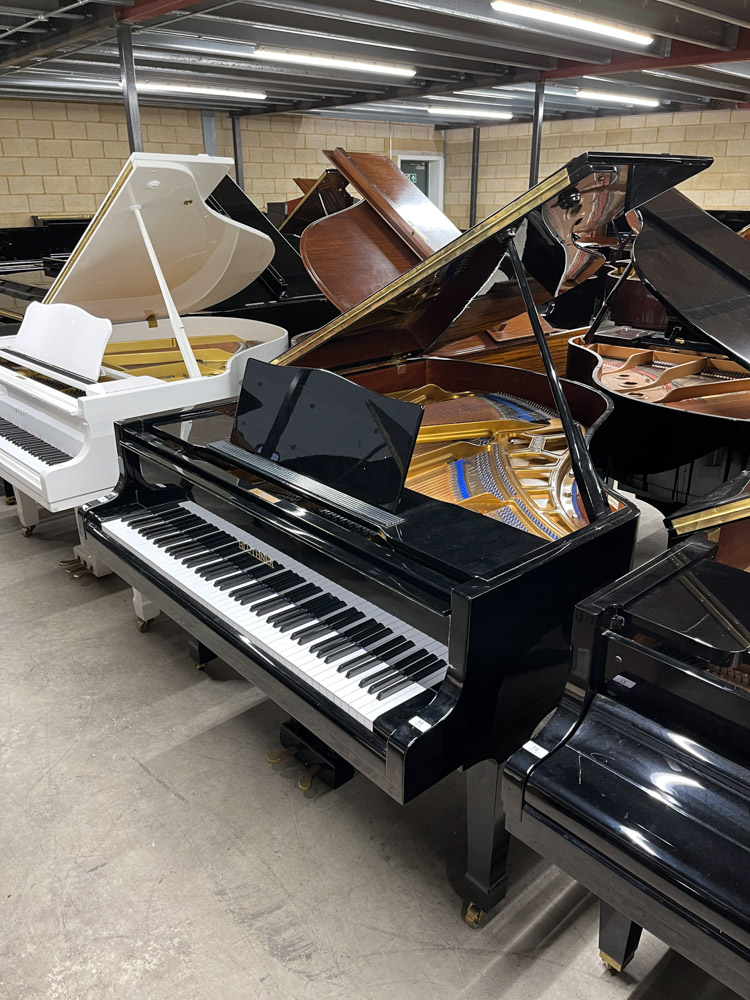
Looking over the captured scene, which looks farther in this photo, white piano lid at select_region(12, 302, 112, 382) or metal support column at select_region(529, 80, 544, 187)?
metal support column at select_region(529, 80, 544, 187)

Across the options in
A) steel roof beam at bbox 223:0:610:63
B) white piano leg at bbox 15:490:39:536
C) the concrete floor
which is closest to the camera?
the concrete floor

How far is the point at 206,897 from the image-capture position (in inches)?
89.5

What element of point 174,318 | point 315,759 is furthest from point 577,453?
point 174,318

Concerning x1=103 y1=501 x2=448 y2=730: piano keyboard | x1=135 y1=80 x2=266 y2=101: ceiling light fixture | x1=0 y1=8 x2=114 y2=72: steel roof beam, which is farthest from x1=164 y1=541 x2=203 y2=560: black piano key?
x1=135 y1=80 x2=266 y2=101: ceiling light fixture

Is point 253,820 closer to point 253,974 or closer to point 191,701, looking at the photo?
point 253,974

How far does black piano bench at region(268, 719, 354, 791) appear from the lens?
2645 mm

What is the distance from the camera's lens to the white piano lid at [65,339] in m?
3.77

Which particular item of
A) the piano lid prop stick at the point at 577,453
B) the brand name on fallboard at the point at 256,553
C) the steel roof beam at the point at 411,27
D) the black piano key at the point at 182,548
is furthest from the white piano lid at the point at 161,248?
the steel roof beam at the point at 411,27

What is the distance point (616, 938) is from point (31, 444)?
358 cm

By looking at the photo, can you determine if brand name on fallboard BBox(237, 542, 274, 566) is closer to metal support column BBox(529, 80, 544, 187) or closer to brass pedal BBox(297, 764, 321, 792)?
brass pedal BBox(297, 764, 321, 792)

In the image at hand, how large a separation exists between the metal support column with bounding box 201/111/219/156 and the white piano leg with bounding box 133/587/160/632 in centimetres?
1079

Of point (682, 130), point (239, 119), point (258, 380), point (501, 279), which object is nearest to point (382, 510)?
point (258, 380)

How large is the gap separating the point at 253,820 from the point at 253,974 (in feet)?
1.86

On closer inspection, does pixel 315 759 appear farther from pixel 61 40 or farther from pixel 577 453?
pixel 61 40
